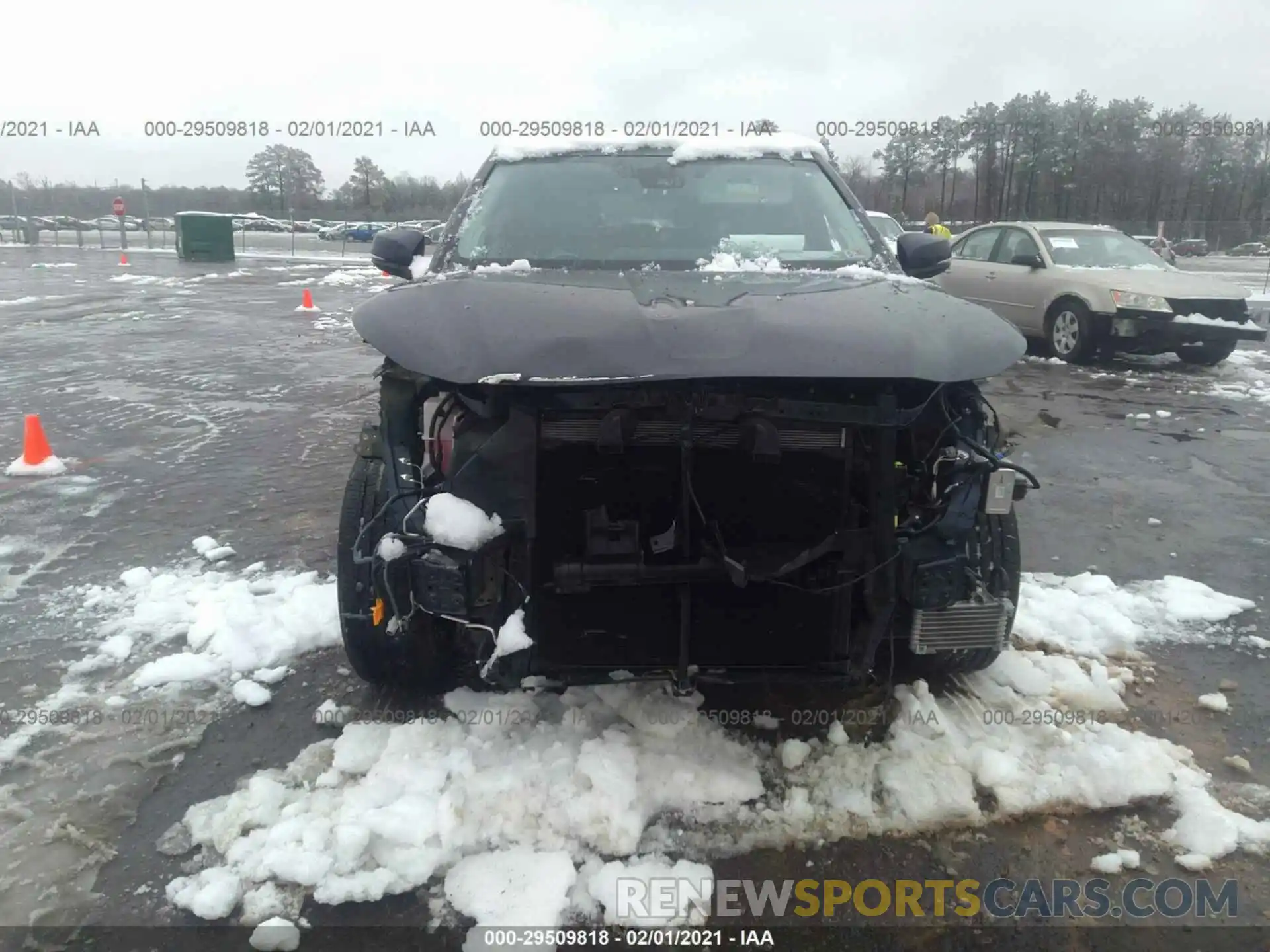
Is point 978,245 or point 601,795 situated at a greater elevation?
point 978,245

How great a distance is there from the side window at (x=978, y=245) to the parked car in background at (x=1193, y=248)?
36928 millimetres

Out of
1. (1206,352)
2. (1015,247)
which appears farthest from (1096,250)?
(1206,352)

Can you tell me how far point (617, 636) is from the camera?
2.50 metres

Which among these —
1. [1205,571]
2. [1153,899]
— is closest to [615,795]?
[1153,899]

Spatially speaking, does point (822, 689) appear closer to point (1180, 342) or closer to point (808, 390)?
point (808, 390)

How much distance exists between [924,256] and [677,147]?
4.04ft

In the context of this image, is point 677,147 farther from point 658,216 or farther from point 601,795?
point 601,795

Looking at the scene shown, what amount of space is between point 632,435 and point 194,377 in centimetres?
790

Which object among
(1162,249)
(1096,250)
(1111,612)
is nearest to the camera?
(1111,612)

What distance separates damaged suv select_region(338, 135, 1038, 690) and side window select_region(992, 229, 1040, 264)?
368 inches

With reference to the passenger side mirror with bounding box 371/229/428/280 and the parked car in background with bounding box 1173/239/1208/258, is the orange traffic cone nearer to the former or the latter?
the passenger side mirror with bounding box 371/229/428/280

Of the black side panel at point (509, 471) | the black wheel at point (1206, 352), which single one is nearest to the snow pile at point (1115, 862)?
the black side panel at point (509, 471)

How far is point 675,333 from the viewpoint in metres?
2.24

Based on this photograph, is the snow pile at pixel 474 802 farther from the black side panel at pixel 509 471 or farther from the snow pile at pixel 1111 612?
the snow pile at pixel 1111 612
